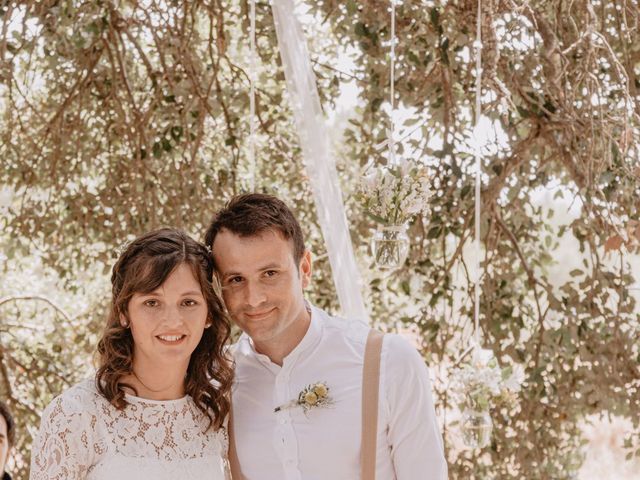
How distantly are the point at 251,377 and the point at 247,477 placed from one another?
8.9 inches

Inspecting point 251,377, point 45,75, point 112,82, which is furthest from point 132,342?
point 45,75

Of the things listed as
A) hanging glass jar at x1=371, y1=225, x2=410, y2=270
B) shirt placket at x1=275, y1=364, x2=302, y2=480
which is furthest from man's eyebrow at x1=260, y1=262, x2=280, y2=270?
hanging glass jar at x1=371, y1=225, x2=410, y2=270

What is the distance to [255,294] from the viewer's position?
223 centimetres

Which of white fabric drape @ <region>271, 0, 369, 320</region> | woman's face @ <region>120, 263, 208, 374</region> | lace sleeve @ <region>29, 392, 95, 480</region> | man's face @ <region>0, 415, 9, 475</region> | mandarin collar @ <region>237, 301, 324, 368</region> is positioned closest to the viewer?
lace sleeve @ <region>29, 392, 95, 480</region>

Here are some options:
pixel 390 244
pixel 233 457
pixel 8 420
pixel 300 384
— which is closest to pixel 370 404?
pixel 300 384

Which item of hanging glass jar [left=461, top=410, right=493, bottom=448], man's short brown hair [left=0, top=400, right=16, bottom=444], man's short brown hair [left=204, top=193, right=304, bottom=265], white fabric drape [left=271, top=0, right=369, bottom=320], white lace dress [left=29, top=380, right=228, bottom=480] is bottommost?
hanging glass jar [left=461, top=410, right=493, bottom=448]

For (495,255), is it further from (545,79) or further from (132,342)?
(132,342)

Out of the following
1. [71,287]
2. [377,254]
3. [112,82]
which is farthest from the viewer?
[71,287]

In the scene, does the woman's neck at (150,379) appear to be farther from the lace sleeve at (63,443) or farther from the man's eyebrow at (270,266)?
the man's eyebrow at (270,266)

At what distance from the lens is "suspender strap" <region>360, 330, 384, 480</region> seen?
2.18 meters

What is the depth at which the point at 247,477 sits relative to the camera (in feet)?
7.38

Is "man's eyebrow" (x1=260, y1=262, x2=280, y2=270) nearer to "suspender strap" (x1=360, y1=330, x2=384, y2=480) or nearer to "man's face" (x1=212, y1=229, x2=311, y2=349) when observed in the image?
"man's face" (x1=212, y1=229, x2=311, y2=349)

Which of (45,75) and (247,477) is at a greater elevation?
(45,75)

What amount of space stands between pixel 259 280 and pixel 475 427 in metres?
0.95
